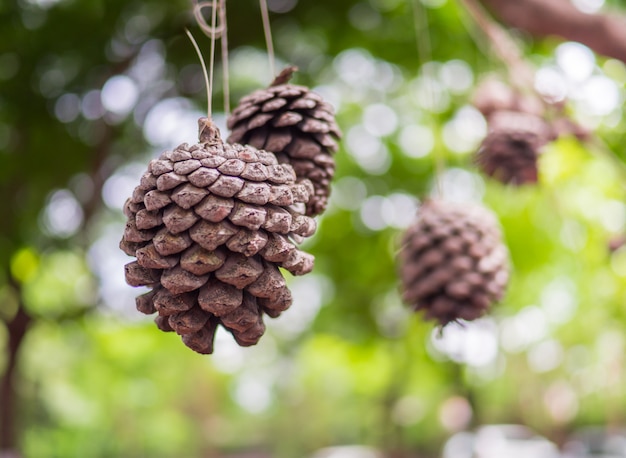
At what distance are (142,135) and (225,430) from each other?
41.4ft

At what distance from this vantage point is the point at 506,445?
11.9 metres

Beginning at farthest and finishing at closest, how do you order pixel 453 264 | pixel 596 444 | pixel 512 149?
pixel 596 444
pixel 512 149
pixel 453 264

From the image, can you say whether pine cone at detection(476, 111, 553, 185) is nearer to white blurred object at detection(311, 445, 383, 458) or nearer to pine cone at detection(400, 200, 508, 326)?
pine cone at detection(400, 200, 508, 326)

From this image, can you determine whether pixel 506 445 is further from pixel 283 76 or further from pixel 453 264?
pixel 283 76

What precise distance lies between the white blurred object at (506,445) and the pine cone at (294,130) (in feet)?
30.8

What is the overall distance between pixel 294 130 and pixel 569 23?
93 cm

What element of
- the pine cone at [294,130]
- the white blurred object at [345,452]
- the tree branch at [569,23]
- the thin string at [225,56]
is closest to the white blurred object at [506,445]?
the white blurred object at [345,452]

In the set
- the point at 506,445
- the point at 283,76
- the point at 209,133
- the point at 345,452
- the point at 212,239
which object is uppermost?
the point at 345,452

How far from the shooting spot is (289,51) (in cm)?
371

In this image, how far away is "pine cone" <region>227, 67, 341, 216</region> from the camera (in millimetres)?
705

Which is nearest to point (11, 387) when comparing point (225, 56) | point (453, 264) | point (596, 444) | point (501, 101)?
point (501, 101)

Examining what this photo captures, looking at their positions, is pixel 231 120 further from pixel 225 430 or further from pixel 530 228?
pixel 225 430

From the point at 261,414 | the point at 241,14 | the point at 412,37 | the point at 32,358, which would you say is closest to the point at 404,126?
the point at 412,37

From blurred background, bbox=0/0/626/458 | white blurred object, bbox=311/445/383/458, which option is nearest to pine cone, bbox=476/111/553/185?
blurred background, bbox=0/0/626/458
